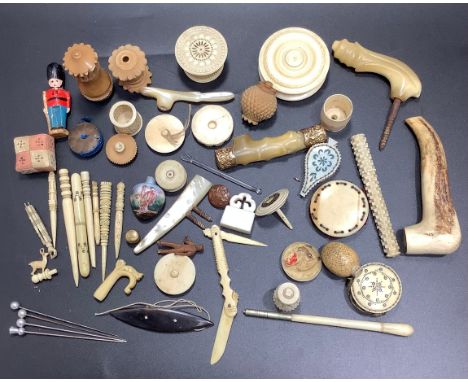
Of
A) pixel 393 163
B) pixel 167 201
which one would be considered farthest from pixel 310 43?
pixel 167 201

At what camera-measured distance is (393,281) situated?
221 cm

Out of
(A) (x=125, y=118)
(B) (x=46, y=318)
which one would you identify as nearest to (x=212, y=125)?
(A) (x=125, y=118)

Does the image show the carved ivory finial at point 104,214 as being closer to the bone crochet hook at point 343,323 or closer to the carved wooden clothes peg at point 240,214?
the carved wooden clothes peg at point 240,214

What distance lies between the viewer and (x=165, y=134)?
2.45 meters

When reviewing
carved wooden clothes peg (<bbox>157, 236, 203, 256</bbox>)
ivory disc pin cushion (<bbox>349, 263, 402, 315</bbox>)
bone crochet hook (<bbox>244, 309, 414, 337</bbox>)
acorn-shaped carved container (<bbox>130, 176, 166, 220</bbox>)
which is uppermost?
acorn-shaped carved container (<bbox>130, 176, 166, 220</bbox>)

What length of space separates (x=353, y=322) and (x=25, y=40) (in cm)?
232

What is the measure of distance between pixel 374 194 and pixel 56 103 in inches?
64.8

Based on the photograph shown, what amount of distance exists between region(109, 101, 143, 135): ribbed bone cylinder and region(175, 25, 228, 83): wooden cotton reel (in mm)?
339

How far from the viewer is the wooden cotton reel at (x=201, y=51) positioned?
2.45m

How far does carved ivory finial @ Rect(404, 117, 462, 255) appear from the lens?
2234mm

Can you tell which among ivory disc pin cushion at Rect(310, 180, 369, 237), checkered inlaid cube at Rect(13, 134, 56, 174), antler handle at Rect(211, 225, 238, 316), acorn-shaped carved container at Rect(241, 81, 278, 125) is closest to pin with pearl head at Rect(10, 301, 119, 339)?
antler handle at Rect(211, 225, 238, 316)

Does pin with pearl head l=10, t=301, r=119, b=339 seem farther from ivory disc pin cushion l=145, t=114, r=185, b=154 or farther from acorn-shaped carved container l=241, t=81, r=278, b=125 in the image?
acorn-shaped carved container l=241, t=81, r=278, b=125

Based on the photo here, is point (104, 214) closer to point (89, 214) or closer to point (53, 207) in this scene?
point (89, 214)

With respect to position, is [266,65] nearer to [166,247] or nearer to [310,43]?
[310,43]
